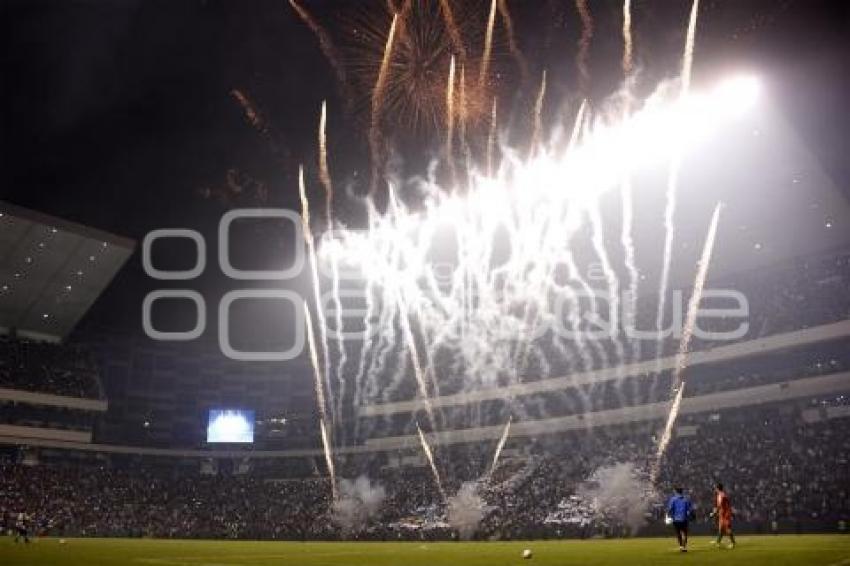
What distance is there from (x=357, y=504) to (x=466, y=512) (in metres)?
17.5

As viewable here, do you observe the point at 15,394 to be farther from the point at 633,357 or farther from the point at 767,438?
the point at 767,438

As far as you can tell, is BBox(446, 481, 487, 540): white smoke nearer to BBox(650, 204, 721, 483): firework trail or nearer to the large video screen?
BBox(650, 204, 721, 483): firework trail

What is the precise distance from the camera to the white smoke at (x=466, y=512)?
42.8 metres

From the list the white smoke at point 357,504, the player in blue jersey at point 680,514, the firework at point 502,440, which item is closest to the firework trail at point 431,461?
the white smoke at point 357,504

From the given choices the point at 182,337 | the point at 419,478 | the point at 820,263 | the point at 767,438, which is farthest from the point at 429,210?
the point at 182,337

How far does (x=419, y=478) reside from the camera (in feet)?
219

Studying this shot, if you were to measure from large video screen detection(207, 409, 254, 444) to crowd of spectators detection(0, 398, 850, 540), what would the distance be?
4.36 m

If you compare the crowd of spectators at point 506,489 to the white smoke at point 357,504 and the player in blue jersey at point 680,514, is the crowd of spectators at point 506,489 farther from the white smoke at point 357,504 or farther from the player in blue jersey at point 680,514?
the player in blue jersey at point 680,514

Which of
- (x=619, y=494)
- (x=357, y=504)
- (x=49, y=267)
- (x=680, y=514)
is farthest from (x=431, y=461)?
(x=680, y=514)

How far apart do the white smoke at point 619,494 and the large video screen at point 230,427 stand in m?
48.8

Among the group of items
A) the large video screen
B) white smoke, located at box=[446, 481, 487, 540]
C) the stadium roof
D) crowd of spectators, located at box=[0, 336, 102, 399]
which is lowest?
white smoke, located at box=[446, 481, 487, 540]

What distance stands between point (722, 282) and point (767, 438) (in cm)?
1562

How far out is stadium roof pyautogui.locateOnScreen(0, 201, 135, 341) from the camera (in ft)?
176

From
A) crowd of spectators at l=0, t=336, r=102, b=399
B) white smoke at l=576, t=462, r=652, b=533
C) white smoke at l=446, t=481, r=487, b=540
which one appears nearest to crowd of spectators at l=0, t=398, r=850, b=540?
white smoke at l=576, t=462, r=652, b=533
